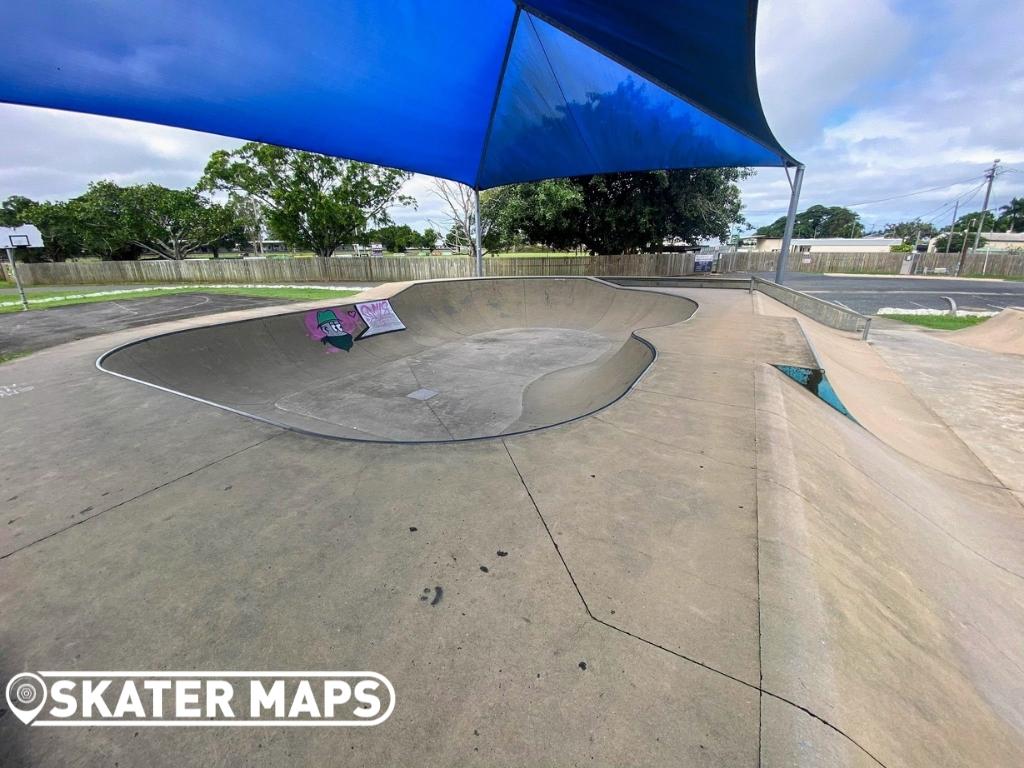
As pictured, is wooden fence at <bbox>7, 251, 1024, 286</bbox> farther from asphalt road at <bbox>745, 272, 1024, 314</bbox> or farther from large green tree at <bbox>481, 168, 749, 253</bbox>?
asphalt road at <bbox>745, 272, 1024, 314</bbox>

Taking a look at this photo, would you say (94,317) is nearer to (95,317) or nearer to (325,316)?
(95,317)

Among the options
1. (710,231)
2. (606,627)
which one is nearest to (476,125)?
(606,627)

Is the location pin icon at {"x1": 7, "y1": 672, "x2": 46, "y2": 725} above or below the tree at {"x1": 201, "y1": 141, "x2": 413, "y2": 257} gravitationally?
below

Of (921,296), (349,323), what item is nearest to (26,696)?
(349,323)

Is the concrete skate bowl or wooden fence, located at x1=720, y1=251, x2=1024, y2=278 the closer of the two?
the concrete skate bowl

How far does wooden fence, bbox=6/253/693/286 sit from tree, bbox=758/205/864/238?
121 metres

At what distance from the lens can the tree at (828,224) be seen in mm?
119438

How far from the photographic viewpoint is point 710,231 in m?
24.7

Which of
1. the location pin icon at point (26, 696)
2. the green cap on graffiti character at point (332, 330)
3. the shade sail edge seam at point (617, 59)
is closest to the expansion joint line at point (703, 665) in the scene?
the location pin icon at point (26, 696)

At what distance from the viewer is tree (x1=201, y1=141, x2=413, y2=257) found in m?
26.5

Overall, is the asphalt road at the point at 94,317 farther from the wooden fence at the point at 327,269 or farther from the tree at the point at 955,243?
the tree at the point at 955,243

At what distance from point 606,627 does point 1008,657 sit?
243 centimetres

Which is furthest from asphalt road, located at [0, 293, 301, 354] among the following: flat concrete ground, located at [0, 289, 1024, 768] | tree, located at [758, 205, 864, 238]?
tree, located at [758, 205, 864, 238]

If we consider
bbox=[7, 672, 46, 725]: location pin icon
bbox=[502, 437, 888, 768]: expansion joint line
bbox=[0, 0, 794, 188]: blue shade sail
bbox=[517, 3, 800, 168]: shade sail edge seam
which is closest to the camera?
bbox=[502, 437, 888, 768]: expansion joint line
